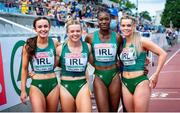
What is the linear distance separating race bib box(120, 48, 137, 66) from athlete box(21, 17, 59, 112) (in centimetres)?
107

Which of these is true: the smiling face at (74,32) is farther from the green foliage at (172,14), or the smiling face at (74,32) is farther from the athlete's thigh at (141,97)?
the green foliage at (172,14)

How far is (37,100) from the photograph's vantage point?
5.54 metres

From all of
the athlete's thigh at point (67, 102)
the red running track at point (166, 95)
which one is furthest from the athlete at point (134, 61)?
the red running track at point (166, 95)

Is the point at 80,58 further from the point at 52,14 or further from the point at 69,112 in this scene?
the point at 52,14

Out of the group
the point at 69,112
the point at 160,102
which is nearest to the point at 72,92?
the point at 69,112

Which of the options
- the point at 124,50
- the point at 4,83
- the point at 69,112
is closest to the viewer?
the point at 69,112

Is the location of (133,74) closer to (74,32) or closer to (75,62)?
(75,62)

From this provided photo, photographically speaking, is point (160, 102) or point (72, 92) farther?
point (160, 102)

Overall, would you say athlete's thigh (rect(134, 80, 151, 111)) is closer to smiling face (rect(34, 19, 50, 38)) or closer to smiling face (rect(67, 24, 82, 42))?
smiling face (rect(67, 24, 82, 42))

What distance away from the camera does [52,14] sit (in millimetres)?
23062

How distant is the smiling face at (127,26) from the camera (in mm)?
6078

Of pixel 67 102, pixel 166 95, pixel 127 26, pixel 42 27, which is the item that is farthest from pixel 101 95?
pixel 166 95

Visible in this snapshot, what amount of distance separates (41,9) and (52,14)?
68 cm

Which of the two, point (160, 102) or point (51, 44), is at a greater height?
point (51, 44)
